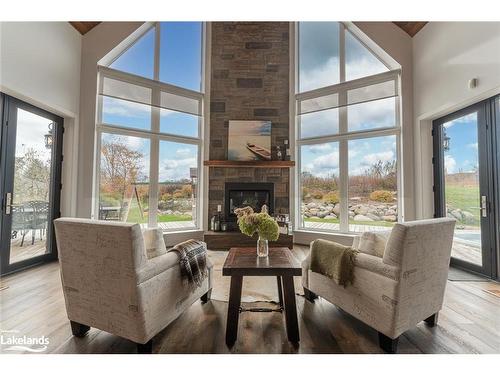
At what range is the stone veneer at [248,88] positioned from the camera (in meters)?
5.25

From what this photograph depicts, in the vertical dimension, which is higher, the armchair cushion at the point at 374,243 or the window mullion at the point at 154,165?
the window mullion at the point at 154,165

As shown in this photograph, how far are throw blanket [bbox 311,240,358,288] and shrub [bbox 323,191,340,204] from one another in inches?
113

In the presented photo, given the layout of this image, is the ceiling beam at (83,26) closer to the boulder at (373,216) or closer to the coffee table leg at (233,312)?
the coffee table leg at (233,312)

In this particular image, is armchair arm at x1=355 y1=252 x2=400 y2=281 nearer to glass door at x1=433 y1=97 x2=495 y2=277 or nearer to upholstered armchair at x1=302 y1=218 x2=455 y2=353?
upholstered armchair at x1=302 y1=218 x2=455 y2=353

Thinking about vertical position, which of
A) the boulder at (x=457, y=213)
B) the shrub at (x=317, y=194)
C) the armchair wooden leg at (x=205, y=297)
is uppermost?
the shrub at (x=317, y=194)

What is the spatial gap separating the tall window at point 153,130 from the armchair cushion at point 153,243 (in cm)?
297

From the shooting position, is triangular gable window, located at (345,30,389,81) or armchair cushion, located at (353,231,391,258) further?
triangular gable window, located at (345,30,389,81)

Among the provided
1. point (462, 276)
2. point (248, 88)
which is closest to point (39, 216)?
point (248, 88)

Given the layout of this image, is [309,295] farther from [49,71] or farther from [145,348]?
[49,71]

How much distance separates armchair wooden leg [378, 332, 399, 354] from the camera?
1.67 meters

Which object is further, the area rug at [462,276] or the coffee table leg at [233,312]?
the area rug at [462,276]

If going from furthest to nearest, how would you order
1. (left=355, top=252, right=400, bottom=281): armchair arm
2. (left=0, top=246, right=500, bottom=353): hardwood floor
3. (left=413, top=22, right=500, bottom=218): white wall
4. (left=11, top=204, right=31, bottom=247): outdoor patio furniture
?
(left=11, top=204, right=31, bottom=247): outdoor patio furniture
(left=413, top=22, right=500, bottom=218): white wall
(left=0, top=246, right=500, bottom=353): hardwood floor
(left=355, top=252, right=400, bottom=281): armchair arm

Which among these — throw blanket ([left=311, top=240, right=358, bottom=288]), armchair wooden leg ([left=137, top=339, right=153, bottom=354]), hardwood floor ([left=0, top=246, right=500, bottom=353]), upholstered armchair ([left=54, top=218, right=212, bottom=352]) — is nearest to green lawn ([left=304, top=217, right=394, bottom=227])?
hardwood floor ([left=0, top=246, right=500, bottom=353])

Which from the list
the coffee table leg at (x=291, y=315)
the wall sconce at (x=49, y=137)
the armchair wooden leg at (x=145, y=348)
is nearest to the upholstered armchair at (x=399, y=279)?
the coffee table leg at (x=291, y=315)
